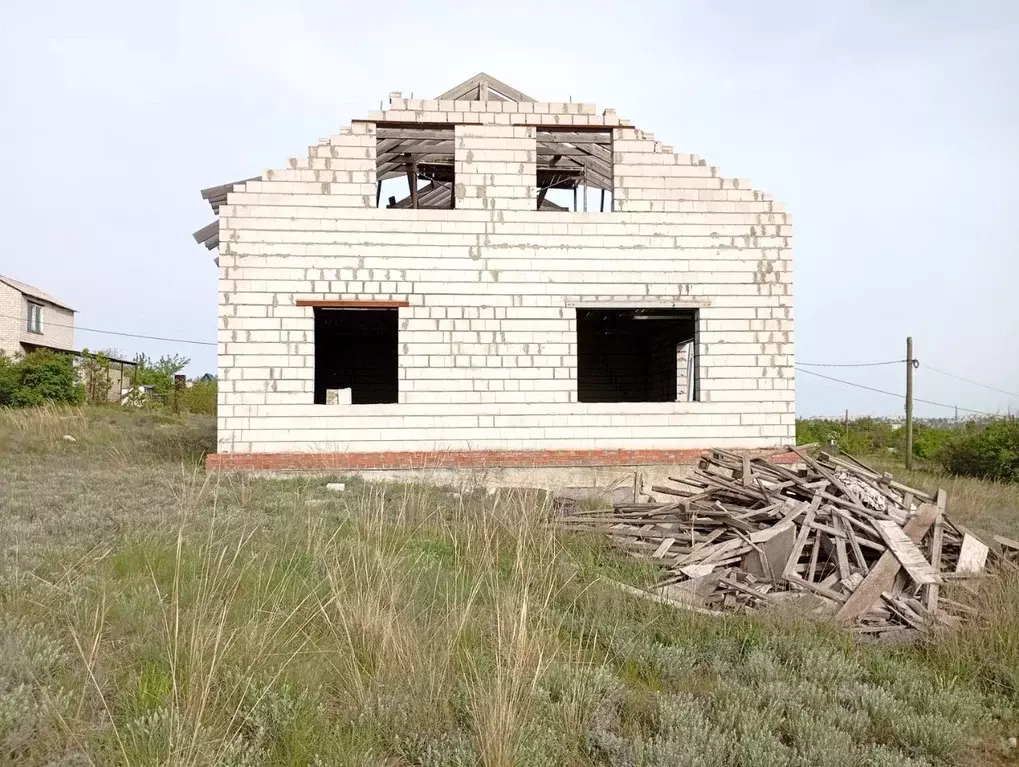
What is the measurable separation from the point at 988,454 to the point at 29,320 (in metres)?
43.9

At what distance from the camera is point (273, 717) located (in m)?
3.28

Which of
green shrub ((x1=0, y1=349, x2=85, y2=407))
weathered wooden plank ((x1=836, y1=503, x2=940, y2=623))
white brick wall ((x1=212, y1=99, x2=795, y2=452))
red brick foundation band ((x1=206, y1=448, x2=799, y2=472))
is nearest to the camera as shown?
weathered wooden plank ((x1=836, y1=503, x2=940, y2=623))

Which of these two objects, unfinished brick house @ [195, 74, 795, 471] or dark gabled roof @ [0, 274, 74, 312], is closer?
unfinished brick house @ [195, 74, 795, 471]

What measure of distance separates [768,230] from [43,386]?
23.4 meters

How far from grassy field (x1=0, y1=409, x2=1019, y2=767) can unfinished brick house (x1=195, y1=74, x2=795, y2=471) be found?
5.49 meters

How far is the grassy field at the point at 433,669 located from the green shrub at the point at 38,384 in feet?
69.0

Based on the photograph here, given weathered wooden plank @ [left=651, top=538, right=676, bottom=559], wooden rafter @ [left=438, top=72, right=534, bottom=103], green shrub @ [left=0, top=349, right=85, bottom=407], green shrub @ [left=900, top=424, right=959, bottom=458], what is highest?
wooden rafter @ [left=438, top=72, right=534, bottom=103]

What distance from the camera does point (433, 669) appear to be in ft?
11.9

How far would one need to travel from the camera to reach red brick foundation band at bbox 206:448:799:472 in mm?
11336

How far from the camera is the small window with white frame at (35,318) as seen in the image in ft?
128

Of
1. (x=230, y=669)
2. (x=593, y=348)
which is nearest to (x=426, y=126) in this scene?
(x=593, y=348)

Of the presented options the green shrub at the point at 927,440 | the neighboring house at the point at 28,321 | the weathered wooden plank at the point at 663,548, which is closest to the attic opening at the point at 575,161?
the weathered wooden plank at the point at 663,548

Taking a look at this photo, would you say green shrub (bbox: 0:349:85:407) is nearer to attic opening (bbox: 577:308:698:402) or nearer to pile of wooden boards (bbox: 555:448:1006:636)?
attic opening (bbox: 577:308:698:402)

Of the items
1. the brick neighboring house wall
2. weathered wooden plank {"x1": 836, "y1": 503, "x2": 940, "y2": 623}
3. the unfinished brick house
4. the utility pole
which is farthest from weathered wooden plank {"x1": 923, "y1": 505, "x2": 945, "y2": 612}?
the brick neighboring house wall
